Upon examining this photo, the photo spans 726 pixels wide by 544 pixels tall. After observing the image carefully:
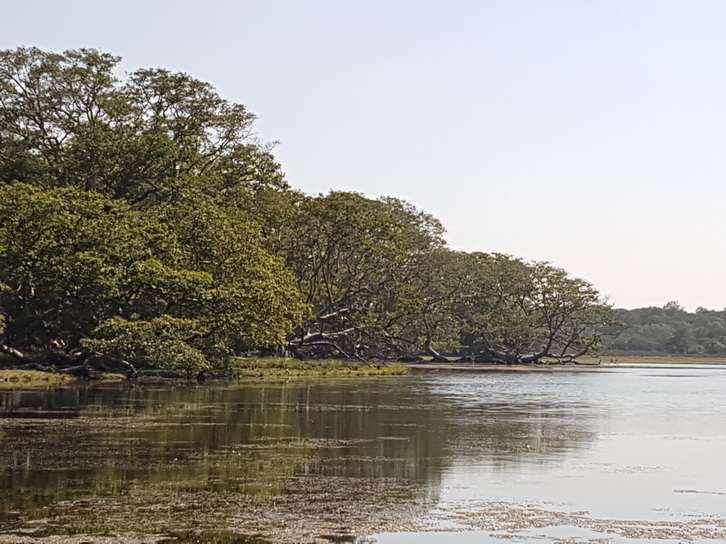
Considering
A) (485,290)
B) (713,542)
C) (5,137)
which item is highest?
(5,137)

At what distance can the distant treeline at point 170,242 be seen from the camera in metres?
43.3

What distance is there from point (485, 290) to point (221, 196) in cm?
3974

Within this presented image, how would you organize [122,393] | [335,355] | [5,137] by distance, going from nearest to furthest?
[122,393]
[5,137]
[335,355]

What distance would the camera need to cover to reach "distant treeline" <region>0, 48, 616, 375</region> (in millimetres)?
43281

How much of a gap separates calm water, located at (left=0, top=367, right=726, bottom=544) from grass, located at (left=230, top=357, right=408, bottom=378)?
1850 cm

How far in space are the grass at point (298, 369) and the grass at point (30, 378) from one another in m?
9.83

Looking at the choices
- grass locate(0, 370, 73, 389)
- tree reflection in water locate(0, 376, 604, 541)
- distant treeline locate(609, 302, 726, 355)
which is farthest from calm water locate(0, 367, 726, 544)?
distant treeline locate(609, 302, 726, 355)

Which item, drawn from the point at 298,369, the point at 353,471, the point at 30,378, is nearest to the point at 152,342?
the point at 30,378

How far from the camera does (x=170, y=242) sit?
157 feet

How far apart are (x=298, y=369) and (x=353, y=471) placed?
1579 inches

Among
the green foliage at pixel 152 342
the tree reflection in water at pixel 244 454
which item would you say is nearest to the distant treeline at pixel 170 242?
the green foliage at pixel 152 342

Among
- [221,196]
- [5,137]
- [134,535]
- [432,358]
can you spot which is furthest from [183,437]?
[432,358]

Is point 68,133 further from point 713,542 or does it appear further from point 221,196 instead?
point 713,542

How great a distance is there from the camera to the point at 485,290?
9319cm
